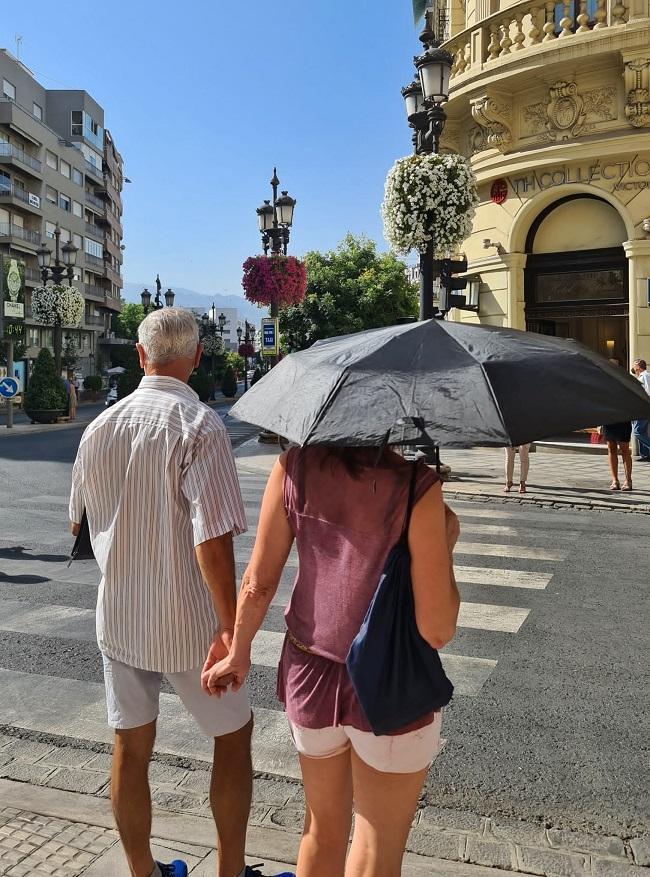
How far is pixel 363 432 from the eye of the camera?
221cm

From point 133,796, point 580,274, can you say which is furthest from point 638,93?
point 133,796

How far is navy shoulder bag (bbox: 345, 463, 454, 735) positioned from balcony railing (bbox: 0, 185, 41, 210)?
60986 millimetres

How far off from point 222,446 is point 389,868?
1341mm

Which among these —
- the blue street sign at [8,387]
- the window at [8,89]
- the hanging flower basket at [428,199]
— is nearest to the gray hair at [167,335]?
the hanging flower basket at [428,199]

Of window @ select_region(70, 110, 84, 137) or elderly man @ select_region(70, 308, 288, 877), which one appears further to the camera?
window @ select_region(70, 110, 84, 137)

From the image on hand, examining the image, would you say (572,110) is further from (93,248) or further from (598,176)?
(93,248)

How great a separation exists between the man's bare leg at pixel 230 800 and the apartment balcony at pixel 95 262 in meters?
75.3

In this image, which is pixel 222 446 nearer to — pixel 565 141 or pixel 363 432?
pixel 363 432

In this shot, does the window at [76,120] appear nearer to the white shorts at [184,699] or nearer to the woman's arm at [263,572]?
the white shorts at [184,699]

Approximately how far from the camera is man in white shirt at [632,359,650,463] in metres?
14.2

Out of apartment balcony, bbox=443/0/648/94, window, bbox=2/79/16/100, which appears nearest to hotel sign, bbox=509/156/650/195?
apartment balcony, bbox=443/0/648/94

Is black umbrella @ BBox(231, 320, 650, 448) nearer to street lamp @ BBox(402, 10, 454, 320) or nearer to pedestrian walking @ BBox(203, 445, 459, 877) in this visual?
pedestrian walking @ BBox(203, 445, 459, 877)

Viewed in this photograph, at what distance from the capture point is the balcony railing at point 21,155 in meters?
57.0

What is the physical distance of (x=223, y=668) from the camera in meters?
2.64
